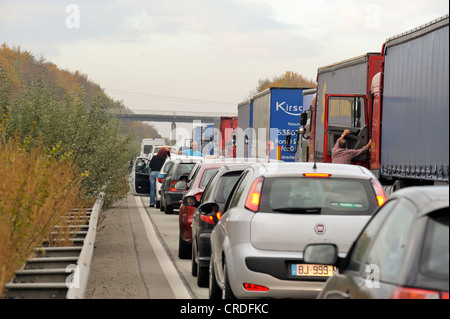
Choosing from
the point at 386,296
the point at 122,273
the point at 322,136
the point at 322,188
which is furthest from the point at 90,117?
the point at 386,296

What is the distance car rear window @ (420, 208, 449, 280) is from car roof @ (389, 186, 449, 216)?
0.13ft

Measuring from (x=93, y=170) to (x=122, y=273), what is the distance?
6.47 m

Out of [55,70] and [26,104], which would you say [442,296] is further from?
[55,70]

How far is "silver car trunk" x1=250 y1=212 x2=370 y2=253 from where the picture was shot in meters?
8.74

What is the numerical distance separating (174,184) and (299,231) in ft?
62.4

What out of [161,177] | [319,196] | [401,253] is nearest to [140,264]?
[319,196]

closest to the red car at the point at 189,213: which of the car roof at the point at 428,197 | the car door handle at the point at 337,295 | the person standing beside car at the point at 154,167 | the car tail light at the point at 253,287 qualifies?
the car tail light at the point at 253,287

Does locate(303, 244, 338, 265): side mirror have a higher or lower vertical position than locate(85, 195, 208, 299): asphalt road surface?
higher

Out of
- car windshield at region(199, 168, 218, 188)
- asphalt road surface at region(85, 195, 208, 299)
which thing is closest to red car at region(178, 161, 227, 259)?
car windshield at region(199, 168, 218, 188)

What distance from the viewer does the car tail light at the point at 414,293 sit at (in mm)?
4211

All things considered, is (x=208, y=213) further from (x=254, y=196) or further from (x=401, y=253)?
(x=401, y=253)

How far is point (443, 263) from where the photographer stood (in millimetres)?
4273

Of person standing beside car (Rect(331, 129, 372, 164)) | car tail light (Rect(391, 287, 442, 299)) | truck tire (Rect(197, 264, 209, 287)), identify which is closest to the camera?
car tail light (Rect(391, 287, 442, 299))

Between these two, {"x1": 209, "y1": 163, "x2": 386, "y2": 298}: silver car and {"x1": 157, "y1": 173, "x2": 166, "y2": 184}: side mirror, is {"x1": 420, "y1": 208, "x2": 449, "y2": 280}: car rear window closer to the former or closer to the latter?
{"x1": 209, "y1": 163, "x2": 386, "y2": 298}: silver car
